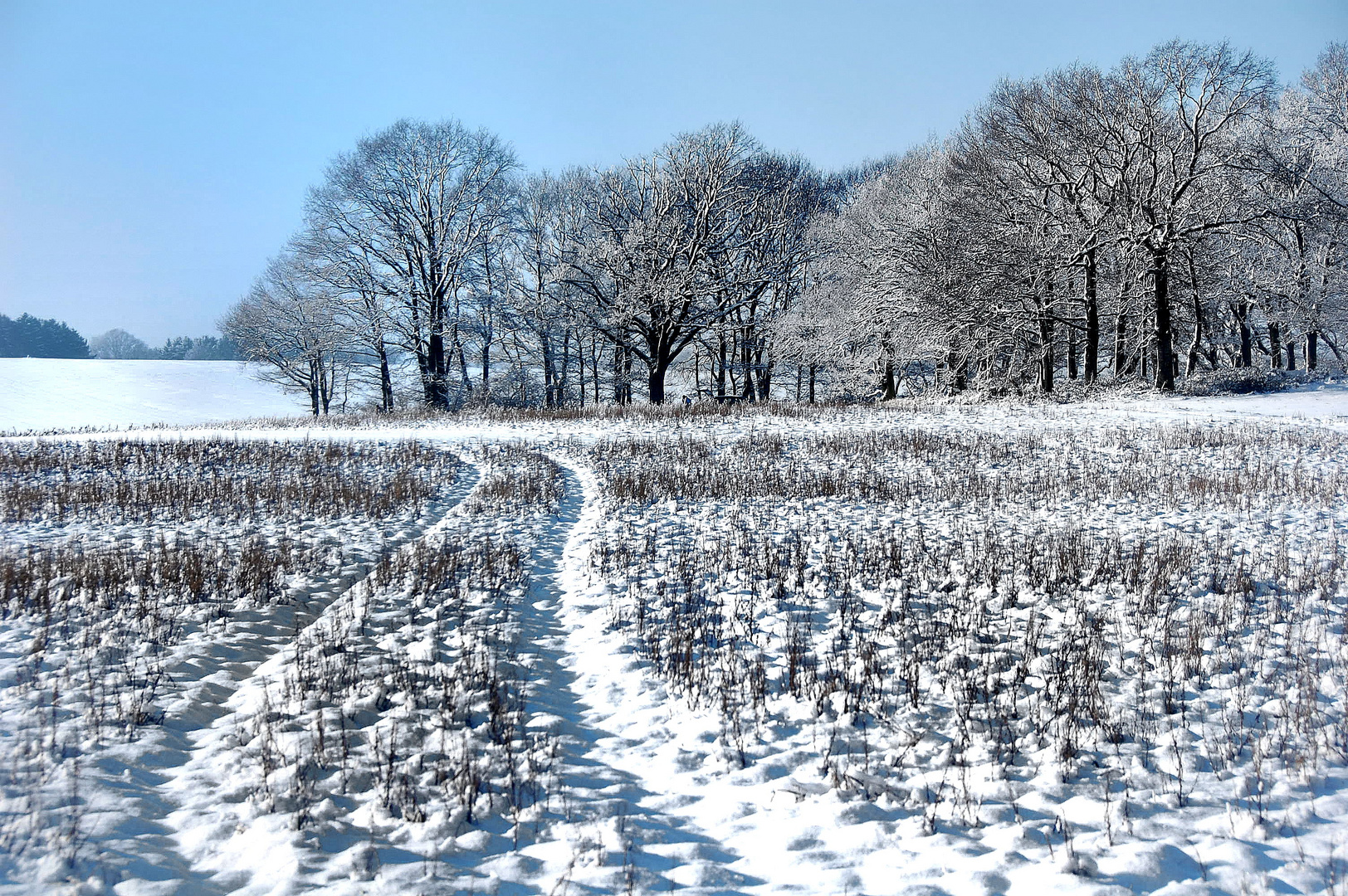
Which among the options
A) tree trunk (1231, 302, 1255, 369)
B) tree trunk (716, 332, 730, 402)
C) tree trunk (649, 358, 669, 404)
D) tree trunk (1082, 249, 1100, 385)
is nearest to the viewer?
tree trunk (1082, 249, 1100, 385)

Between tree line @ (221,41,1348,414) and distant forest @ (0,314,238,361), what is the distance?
47.2m

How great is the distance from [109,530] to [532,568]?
6479 mm

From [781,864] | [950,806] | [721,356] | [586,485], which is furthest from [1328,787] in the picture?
[721,356]

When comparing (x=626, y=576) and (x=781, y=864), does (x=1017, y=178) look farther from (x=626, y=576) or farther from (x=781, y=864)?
(x=781, y=864)

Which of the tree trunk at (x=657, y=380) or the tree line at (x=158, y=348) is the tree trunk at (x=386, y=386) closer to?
the tree trunk at (x=657, y=380)

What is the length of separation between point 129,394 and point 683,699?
191ft

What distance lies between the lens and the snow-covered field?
338cm

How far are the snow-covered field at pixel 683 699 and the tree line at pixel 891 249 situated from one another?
53.7 feet

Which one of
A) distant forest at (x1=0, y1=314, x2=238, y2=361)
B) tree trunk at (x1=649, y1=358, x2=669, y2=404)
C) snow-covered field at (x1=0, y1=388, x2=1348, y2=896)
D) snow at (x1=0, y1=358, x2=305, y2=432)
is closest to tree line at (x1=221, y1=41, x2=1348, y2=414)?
tree trunk at (x1=649, y1=358, x2=669, y2=404)

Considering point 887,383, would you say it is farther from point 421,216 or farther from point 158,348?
point 158,348

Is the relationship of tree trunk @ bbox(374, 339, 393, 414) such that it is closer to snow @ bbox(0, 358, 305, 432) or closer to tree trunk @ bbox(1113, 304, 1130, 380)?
snow @ bbox(0, 358, 305, 432)

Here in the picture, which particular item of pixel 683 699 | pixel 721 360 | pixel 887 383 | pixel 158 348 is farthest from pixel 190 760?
pixel 158 348

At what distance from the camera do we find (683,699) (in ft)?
17.1

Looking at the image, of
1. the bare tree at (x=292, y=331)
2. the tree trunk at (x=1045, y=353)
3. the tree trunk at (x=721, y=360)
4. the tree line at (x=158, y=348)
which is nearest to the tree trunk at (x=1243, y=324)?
the tree trunk at (x=1045, y=353)
